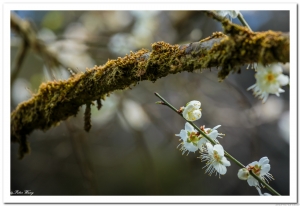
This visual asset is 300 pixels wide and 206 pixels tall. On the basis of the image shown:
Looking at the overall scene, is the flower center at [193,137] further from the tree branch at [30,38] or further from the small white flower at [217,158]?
the tree branch at [30,38]

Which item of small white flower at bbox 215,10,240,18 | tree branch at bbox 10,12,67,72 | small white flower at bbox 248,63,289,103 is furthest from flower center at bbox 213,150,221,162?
tree branch at bbox 10,12,67,72

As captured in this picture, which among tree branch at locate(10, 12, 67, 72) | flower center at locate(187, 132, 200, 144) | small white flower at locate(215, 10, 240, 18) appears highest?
tree branch at locate(10, 12, 67, 72)

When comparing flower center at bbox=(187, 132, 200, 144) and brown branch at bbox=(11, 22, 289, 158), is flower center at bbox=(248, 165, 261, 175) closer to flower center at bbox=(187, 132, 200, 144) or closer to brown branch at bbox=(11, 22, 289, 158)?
flower center at bbox=(187, 132, 200, 144)

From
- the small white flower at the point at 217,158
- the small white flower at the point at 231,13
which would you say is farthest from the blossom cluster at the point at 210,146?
the small white flower at the point at 231,13

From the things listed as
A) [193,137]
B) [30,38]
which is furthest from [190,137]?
[30,38]
